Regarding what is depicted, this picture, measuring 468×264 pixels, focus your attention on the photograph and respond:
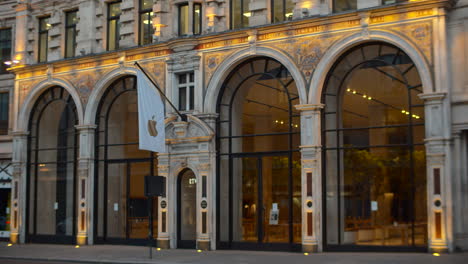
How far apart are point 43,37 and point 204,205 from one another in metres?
14.1

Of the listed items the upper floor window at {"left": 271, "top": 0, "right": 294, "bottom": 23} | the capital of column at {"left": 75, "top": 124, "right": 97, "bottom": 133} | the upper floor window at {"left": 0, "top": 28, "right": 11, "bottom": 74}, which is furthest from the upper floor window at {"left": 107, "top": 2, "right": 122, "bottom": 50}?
the upper floor window at {"left": 271, "top": 0, "right": 294, "bottom": 23}

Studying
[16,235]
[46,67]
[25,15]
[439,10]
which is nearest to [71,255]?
[16,235]

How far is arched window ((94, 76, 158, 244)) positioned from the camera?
1184 inches

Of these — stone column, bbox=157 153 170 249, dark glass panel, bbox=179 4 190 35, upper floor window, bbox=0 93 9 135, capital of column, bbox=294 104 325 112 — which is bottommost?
stone column, bbox=157 153 170 249

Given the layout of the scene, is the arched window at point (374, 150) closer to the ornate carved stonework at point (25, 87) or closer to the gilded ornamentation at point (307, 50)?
the gilded ornamentation at point (307, 50)

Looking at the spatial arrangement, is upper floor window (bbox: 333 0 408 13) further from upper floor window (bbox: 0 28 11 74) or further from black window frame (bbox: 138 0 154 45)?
upper floor window (bbox: 0 28 11 74)

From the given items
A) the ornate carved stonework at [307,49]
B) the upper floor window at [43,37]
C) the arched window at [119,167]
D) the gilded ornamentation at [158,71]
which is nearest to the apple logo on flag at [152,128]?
the gilded ornamentation at [158,71]

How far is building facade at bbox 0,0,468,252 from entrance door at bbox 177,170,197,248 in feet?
0.21

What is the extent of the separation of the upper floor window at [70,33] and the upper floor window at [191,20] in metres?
6.87

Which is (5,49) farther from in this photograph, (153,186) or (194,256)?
(194,256)

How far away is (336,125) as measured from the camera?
82.2ft

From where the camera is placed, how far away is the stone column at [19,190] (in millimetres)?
33000

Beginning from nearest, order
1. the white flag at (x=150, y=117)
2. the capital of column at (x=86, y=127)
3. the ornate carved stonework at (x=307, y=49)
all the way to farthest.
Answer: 1. the ornate carved stonework at (x=307, y=49)
2. the white flag at (x=150, y=117)
3. the capital of column at (x=86, y=127)

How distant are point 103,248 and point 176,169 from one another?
5028 mm
